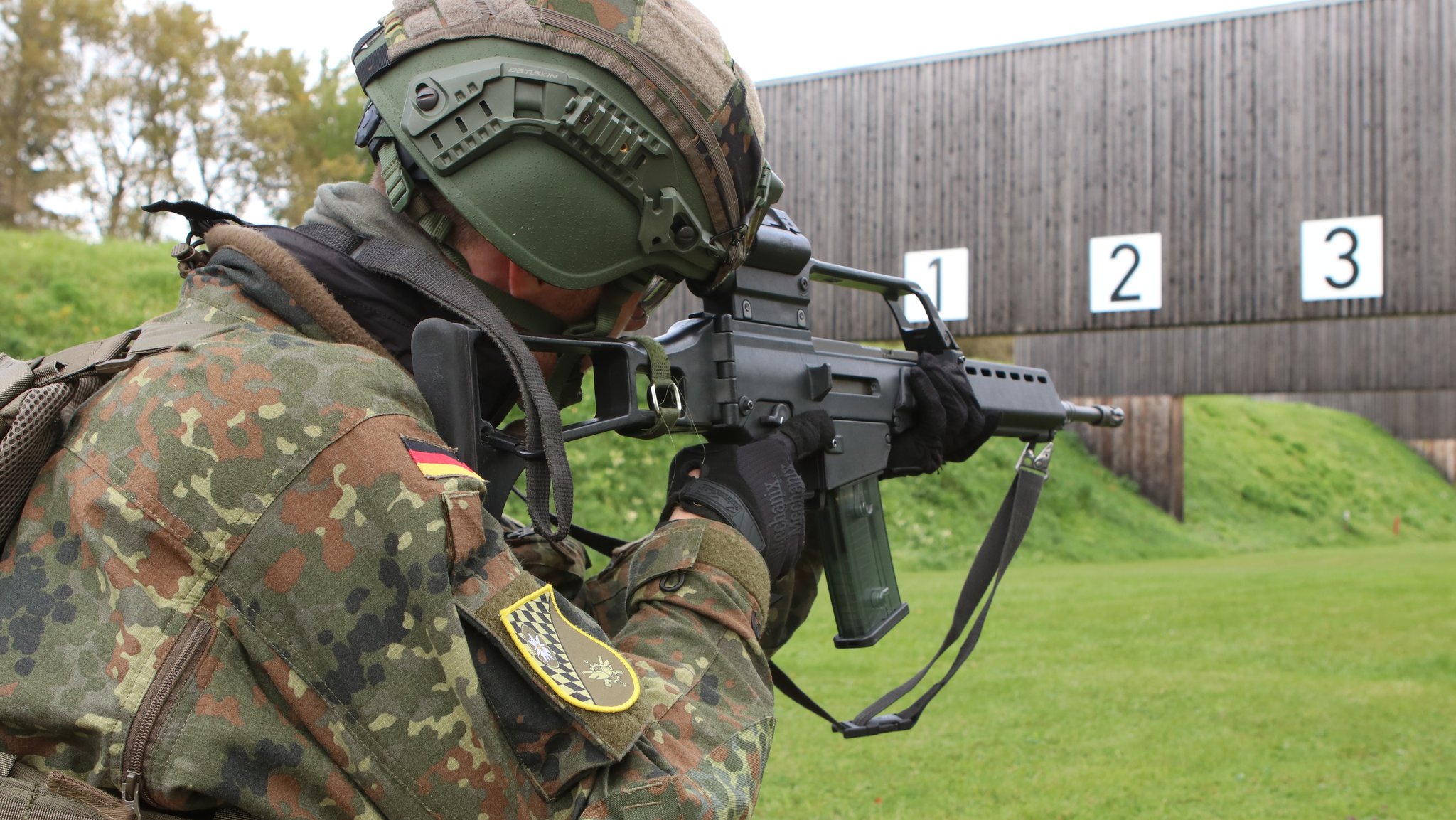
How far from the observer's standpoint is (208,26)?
19000 millimetres

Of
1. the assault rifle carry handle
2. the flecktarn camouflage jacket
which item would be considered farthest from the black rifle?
the flecktarn camouflage jacket

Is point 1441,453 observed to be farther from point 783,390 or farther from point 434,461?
point 434,461

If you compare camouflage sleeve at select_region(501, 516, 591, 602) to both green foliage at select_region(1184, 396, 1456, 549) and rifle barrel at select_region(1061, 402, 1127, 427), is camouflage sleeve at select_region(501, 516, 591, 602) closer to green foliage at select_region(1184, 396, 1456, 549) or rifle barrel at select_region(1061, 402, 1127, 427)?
rifle barrel at select_region(1061, 402, 1127, 427)

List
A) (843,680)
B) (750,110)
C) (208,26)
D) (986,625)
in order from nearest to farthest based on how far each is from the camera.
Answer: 1. (750,110)
2. (843,680)
3. (986,625)
4. (208,26)

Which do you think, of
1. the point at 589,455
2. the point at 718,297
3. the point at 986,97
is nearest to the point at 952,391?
the point at 718,297

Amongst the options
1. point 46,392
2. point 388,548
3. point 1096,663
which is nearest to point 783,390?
point 388,548

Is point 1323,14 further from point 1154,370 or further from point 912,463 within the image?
point 912,463

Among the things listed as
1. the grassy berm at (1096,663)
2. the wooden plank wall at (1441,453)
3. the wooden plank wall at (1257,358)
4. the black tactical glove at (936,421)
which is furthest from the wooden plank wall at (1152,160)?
the wooden plank wall at (1441,453)

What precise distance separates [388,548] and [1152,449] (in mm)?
20247

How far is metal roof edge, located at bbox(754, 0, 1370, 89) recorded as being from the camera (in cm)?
1215

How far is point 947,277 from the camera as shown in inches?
527

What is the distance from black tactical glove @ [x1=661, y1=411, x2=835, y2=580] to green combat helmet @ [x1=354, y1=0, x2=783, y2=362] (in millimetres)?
439

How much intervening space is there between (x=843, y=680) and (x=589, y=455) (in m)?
6.64

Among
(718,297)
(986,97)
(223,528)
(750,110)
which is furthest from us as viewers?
(986,97)
